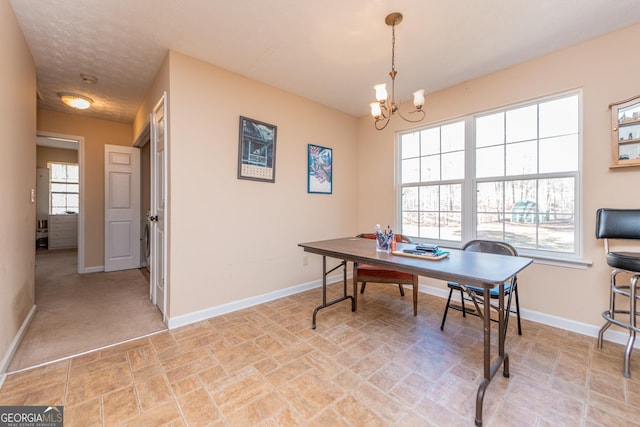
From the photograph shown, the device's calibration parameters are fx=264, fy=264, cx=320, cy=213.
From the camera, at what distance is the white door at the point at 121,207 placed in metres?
4.46

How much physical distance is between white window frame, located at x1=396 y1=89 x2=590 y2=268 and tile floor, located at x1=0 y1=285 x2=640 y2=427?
2.30ft

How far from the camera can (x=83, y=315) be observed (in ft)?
9.01

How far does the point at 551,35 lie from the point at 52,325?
5238 mm

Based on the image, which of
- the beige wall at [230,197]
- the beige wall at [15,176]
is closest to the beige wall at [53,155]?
the beige wall at [15,176]

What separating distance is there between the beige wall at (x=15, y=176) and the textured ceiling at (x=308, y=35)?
25 cm

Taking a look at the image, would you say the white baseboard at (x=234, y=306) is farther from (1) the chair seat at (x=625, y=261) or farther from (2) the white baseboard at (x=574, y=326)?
(1) the chair seat at (x=625, y=261)

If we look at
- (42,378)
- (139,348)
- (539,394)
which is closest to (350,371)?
(539,394)

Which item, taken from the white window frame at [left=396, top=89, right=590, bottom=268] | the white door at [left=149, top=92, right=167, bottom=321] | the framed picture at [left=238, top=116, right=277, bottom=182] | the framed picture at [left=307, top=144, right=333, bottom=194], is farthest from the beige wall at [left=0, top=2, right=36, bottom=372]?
the white window frame at [left=396, top=89, right=590, bottom=268]

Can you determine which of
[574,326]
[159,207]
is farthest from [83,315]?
[574,326]

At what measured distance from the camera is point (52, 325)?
8.22 feet

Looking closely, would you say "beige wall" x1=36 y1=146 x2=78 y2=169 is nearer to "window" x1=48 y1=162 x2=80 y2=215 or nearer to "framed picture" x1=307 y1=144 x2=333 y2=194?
"window" x1=48 y1=162 x2=80 y2=215

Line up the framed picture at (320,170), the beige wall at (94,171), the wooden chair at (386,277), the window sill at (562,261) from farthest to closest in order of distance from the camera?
the beige wall at (94,171) < the framed picture at (320,170) < the wooden chair at (386,277) < the window sill at (562,261)

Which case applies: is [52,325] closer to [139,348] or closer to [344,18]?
[139,348]

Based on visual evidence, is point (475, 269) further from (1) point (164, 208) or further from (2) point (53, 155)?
(2) point (53, 155)
